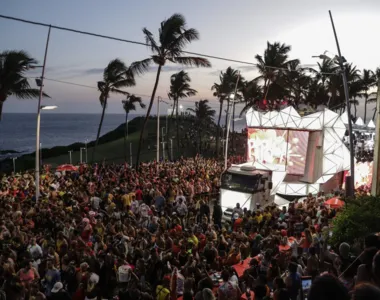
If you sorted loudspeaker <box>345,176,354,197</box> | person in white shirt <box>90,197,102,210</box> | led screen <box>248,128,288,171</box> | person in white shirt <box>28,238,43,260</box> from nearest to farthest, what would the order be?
person in white shirt <box>28,238,43,260</box>
loudspeaker <box>345,176,354,197</box>
person in white shirt <box>90,197,102,210</box>
led screen <box>248,128,288,171</box>

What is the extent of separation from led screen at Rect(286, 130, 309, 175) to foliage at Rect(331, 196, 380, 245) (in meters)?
16.0

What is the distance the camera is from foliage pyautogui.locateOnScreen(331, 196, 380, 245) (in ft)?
35.8

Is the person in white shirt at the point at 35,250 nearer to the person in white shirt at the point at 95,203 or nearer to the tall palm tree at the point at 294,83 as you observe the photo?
the person in white shirt at the point at 95,203

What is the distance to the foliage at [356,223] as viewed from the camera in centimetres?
1092

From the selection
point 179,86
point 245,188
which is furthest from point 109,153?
point 245,188

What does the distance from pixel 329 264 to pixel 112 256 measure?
4934mm

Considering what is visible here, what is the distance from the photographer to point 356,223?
1098 centimetres

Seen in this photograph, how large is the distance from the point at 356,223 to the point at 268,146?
60.9 ft

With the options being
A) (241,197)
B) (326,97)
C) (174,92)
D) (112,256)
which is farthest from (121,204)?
(326,97)

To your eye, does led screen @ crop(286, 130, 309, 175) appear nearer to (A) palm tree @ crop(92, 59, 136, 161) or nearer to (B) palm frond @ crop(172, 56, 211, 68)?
(B) palm frond @ crop(172, 56, 211, 68)

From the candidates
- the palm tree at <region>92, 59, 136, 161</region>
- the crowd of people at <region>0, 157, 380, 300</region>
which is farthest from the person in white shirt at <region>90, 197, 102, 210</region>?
the palm tree at <region>92, 59, 136, 161</region>

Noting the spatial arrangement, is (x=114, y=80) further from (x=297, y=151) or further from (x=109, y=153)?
(x=109, y=153)

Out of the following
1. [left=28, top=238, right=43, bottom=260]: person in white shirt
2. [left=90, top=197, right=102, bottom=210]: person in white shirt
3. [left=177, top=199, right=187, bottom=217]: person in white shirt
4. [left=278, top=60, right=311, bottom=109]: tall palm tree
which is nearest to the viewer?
[left=28, top=238, right=43, bottom=260]: person in white shirt

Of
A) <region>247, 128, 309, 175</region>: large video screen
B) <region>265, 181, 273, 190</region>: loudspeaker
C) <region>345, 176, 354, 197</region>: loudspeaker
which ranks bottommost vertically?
<region>265, 181, 273, 190</region>: loudspeaker
